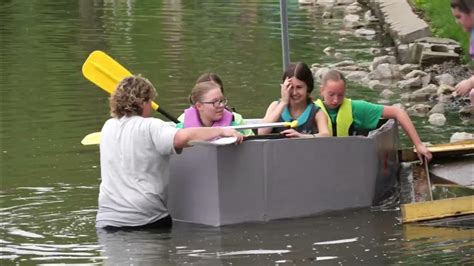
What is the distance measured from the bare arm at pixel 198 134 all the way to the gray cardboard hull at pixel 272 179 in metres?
0.10

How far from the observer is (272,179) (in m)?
9.50

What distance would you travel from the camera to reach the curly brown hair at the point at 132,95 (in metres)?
9.20

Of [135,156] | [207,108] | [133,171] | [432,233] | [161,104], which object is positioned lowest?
[432,233]

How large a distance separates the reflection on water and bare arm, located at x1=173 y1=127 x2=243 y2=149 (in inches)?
26.5

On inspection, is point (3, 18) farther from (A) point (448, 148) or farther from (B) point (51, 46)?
(A) point (448, 148)

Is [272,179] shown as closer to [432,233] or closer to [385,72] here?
[432,233]

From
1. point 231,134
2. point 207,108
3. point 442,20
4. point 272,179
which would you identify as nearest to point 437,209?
point 272,179

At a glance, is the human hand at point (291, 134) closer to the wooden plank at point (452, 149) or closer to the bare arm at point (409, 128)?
the bare arm at point (409, 128)

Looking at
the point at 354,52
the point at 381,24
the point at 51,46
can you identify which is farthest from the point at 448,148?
the point at 381,24

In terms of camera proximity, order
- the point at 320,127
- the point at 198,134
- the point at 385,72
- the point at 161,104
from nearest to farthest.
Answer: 1. the point at 198,134
2. the point at 320,127
3. the point at 161,104
4. the point at 385,72

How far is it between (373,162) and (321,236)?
1.04 metres

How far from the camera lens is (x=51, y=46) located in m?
23.4

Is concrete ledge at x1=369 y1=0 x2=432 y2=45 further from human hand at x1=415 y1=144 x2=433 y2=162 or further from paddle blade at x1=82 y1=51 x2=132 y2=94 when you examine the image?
paddle blade at x1=82 y1=51 x2=132 y2=94

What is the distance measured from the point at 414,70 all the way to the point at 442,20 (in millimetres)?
4201
